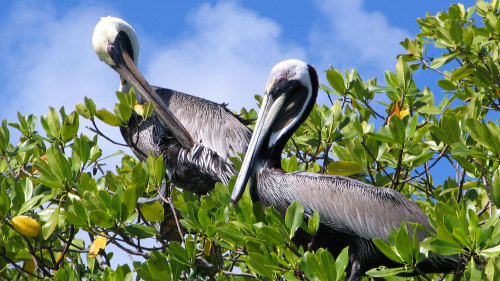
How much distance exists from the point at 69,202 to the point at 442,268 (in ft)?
7.14

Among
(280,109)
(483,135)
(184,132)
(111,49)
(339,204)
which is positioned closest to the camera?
(483,135)

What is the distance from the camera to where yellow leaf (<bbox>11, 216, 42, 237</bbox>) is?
11.8ft

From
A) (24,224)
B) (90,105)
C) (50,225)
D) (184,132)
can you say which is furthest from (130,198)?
(184,132)

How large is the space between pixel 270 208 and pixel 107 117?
161 cm

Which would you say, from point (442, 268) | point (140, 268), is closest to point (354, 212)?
point (442, 268)

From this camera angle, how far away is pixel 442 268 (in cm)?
390

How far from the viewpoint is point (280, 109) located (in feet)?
14.9

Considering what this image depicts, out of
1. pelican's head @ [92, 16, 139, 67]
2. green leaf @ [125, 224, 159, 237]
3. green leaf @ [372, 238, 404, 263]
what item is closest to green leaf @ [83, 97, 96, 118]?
green leaf @ [125, 224, 159, 237]

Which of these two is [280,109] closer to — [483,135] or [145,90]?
[483,135]

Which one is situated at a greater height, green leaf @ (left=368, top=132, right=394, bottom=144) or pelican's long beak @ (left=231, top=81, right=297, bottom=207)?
pelican's long beak @ (left=231, top=81, right=297, bottom=207)

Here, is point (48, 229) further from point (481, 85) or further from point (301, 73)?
point (481, 85)

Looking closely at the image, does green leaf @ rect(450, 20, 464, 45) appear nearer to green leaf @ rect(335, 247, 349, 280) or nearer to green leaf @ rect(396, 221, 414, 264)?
green leaf @ rect(396, 221, 414, 264)

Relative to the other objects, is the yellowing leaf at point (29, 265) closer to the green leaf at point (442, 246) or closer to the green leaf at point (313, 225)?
the green leaf at point (313, 225)

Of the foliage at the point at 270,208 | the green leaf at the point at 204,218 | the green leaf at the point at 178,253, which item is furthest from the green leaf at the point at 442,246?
the green leaf at the point at 178,253
